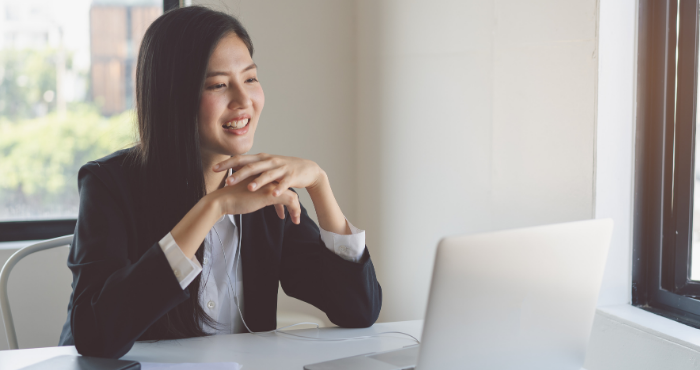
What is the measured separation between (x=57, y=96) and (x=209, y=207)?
179 cm

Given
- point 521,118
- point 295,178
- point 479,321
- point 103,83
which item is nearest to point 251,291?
point 295,178

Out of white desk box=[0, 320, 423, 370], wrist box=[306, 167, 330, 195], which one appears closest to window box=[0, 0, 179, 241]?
wrist box=[306, 167, 330, 195]

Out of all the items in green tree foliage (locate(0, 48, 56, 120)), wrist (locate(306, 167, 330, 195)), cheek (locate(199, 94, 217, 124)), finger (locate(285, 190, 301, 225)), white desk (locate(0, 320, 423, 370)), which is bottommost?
white desk (locate(0, 320, 423, 370))

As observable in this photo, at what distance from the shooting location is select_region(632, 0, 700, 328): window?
1395mm

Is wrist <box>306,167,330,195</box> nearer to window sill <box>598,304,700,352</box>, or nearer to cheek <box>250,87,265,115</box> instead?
cheek <box>250,87,265,115</box>

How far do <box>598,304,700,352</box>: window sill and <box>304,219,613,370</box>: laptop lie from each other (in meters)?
0.44

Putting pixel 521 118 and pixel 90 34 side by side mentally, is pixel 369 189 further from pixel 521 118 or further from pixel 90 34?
pixel 90 34

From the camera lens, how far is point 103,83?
2.58 meters

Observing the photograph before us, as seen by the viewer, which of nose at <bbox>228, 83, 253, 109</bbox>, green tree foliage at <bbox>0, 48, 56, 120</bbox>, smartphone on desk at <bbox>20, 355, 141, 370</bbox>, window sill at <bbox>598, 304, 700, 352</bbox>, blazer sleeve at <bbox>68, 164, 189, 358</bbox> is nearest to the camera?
smartphone on desk at <bbox>20, 355, 141, 370</bbox>

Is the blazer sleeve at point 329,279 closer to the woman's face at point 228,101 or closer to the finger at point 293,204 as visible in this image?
the finger at point 293,204

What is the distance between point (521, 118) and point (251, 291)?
0.90m

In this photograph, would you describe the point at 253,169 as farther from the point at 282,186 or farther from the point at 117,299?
the point at 117,299

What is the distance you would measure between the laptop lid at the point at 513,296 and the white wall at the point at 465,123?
0.65m

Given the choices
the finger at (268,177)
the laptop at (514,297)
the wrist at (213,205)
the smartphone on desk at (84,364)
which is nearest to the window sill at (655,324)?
the laptop at (514,297)
